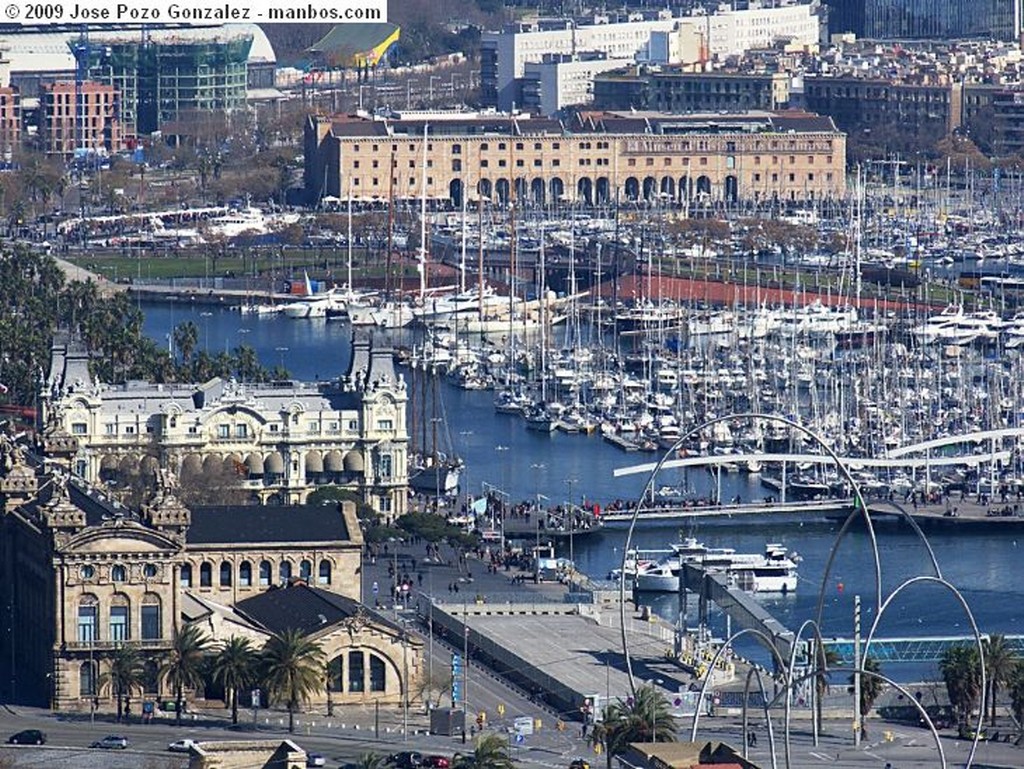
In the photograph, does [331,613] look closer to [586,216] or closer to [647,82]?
[586,216]

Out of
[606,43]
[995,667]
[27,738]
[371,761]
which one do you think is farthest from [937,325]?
[606,43]

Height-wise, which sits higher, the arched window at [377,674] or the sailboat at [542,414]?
the arched window at [377,674]

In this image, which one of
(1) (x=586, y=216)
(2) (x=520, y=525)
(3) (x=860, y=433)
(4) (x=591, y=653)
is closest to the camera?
(4) (x=591, y=653)

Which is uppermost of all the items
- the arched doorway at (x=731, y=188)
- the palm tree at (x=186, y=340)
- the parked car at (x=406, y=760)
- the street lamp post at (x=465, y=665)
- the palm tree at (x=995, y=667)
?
the palm tree at (x=995, y=667)

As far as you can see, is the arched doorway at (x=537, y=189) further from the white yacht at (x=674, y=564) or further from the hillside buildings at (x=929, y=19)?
the white yacht at (x=674, y=564)

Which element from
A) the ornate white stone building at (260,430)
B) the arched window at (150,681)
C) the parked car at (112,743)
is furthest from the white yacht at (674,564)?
the parked car at (112,743)

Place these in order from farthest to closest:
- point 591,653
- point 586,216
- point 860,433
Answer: point 586,216 → point 860,433 → point 591,653

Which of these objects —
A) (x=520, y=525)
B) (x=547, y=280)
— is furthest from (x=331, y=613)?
(x=547, y=280)
